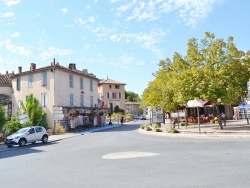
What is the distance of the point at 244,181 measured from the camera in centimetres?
814

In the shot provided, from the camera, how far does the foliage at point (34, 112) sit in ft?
126

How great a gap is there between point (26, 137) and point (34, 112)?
13105mm

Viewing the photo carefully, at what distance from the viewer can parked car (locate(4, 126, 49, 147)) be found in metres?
25.2

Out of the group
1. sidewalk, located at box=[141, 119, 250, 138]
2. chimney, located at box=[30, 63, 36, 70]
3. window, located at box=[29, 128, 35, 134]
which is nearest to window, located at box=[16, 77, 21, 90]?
chimney, located at box=[30, 63, 36, 70]

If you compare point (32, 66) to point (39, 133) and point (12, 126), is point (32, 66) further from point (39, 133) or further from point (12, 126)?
point (39, 133)

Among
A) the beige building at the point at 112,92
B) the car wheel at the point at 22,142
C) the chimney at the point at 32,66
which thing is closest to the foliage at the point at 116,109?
the beige building at the point at 112,92

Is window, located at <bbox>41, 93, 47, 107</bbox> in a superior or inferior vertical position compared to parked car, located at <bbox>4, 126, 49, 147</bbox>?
superior

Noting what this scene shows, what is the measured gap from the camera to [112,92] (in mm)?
82500

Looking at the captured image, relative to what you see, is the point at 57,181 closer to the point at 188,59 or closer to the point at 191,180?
the point at 191,180

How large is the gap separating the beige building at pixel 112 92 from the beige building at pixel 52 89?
109ft

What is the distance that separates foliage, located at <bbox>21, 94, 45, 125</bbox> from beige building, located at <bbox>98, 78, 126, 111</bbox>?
4131 centimetres

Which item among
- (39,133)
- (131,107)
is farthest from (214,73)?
(131,107)

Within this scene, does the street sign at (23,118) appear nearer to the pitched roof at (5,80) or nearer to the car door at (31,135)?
the car door at (31,135)

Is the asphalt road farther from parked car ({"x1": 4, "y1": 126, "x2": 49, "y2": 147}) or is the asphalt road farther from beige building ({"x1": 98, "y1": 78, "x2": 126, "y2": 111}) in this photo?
beige building ({"x1": 98, "y1": 78, "x2": 126, "y2": 111})
